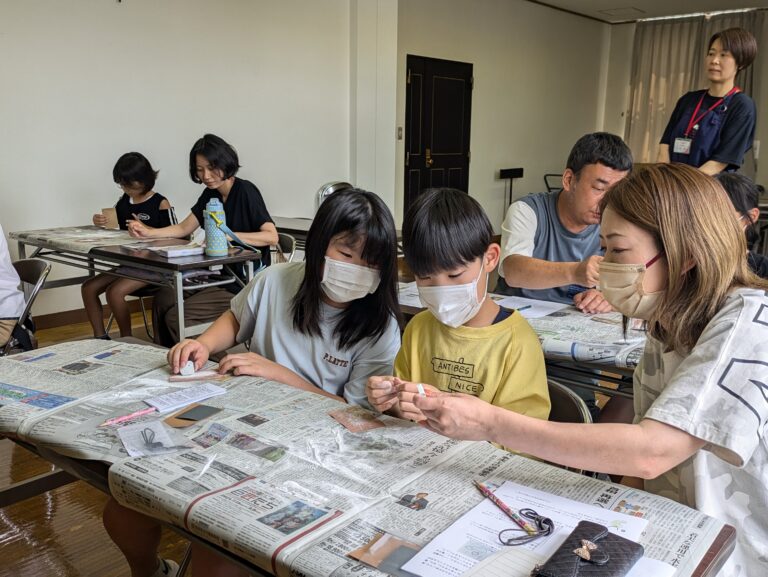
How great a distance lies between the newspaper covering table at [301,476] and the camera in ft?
2.80

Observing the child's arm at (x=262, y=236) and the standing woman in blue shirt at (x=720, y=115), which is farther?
the child's arm at (x=262, y=236)

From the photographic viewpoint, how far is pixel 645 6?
26.9 feet

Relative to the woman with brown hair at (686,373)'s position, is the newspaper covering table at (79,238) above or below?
below

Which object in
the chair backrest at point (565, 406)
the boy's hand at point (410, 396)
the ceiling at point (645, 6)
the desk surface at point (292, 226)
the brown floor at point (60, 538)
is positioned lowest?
the brown floor at point (60, 538)

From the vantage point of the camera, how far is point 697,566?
802mm

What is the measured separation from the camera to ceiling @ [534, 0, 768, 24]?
26.1 feet

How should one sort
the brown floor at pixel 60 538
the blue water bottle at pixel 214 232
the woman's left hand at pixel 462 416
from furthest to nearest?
the blue water bottle at pixel 214 232 → the brown floor at pixel 60 538 → the woman's left hand at pixel 462 416

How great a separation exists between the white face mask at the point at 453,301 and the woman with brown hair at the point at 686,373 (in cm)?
35

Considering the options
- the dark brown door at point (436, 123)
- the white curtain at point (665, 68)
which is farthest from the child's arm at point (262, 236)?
the white curtain at point (665, 68)

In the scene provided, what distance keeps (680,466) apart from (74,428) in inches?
41.0

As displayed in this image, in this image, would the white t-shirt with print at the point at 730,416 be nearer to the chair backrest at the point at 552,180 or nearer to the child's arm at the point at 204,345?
the child's arm at the point at 204,345

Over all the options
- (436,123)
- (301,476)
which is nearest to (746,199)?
(301,476)

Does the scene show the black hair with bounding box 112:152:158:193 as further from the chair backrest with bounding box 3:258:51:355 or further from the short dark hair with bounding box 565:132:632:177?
the short dark hair with bounding box 565:132:632:177

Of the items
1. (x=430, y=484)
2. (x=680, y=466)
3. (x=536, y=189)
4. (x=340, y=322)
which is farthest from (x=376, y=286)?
(x=536, y=189)
